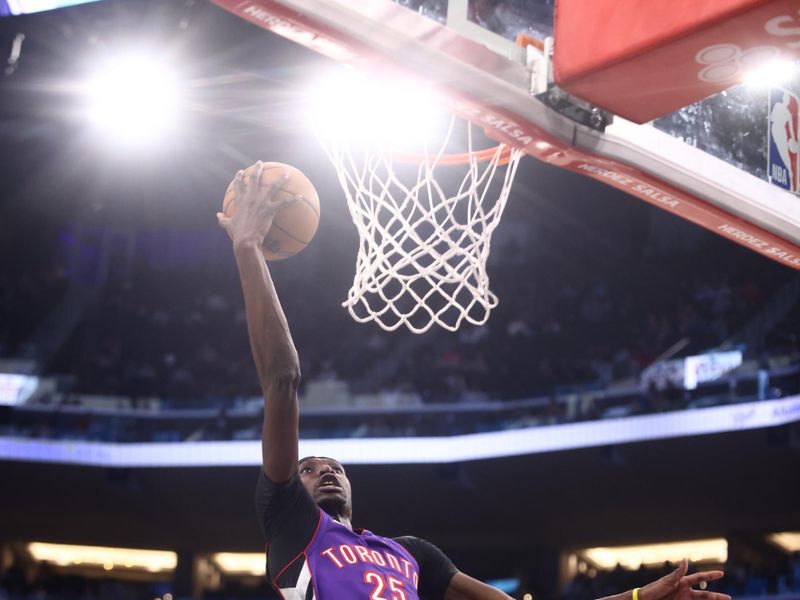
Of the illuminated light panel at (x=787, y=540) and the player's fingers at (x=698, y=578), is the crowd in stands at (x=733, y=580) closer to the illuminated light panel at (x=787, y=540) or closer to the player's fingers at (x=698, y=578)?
the illuminated light panel at (x=787, y=540)

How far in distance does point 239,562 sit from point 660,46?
502 inches

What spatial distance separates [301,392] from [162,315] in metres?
3.98

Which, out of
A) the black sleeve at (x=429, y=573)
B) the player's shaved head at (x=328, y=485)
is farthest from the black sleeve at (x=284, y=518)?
the black sleeve at (x=429, y=573)

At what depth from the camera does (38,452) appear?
11.5 m

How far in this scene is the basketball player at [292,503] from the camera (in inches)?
84.0

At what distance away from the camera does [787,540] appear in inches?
458

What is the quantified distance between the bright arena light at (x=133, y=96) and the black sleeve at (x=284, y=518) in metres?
8.93

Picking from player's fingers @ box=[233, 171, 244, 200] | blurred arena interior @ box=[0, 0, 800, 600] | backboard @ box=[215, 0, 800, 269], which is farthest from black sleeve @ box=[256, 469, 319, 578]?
blurred arena interior @ box=[0, 0, 800, 600]

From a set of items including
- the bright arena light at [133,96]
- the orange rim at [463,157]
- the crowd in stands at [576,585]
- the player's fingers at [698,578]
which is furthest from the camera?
the bright arena light at [133,96]

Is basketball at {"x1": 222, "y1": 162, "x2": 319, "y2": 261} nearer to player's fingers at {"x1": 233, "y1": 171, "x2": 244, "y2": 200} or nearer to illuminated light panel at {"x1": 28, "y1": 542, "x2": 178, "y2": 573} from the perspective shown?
player's fingers at {"x1": 233, "y1": 171, "x2": 244, "y2": 200}

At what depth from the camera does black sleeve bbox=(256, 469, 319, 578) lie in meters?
2.25

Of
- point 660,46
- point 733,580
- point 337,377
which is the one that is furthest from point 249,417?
point 660,46

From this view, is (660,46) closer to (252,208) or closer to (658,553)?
(252,208)

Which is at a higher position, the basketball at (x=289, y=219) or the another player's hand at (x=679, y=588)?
the basketball at (x=289, y=219)
